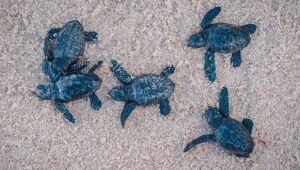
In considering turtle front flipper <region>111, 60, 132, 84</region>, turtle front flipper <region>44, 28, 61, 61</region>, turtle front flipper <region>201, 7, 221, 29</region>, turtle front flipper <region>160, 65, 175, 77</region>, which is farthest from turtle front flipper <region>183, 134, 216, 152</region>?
turtle front flipper <region>44, 28, 61, 61</region>

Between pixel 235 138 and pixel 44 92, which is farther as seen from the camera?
pixel 44 92

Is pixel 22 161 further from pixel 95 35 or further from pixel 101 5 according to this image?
pixel 101 5

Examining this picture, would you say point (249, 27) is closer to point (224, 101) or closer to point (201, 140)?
point (224, 101)

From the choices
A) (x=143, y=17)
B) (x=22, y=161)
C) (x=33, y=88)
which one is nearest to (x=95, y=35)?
(x=143, y=17)

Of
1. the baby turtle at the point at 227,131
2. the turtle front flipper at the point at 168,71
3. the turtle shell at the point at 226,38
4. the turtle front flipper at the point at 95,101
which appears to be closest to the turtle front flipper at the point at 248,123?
the baby turtle at the point at 227,131

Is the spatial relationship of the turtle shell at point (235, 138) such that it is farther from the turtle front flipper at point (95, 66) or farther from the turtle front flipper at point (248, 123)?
the turtle front flipper at point (95, 66)

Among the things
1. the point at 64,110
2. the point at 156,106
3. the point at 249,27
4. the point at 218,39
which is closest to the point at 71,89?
the point at 64,110
